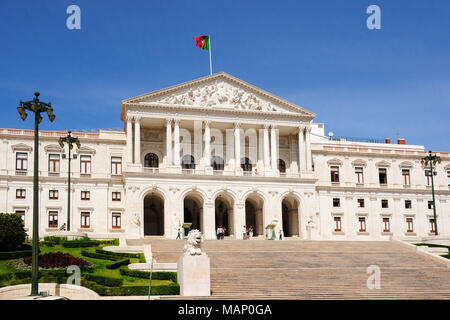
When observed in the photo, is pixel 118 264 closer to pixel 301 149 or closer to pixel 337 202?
pixel 301 149

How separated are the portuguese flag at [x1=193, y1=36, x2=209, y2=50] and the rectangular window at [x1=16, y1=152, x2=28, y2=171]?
74.3ft

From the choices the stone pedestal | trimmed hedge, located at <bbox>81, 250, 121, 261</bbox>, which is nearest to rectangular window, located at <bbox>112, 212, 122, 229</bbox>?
trimmed hedge, located at <bbox>81, 250, 121, 261</bbox>

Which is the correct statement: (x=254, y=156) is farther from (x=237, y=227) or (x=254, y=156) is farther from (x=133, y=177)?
(x=133, y=177)

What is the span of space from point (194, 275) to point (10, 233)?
1850cm

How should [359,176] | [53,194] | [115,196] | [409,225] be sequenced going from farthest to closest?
[359,176] < [409,225] < [115,196] < [53,194]

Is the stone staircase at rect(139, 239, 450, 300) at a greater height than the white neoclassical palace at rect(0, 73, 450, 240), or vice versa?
the white neoclassical palace at rect(0, 73, 450, 240)

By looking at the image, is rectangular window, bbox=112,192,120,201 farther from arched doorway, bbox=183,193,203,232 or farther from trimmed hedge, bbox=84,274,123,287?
trimmed hedge, bbox=84,274,123,287

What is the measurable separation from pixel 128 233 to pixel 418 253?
27.7m

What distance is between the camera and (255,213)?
68500mm

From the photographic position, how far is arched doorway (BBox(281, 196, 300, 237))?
68.2 meters

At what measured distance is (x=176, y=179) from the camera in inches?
2456

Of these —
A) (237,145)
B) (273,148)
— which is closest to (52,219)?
(237,145)

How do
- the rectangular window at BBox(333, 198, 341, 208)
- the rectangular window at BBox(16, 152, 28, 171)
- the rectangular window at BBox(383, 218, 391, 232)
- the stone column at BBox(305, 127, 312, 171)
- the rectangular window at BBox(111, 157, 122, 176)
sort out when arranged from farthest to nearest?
the rectangular window at BBox(383, 218, 391, 232)
the rectangular window at BBox(333, 198, 341, 208)
the stone column at BBox(305, 127, 312, 171)
the rectangular window at BBox(111, 157, 122, 176)
the rectangular window at BBox(16, 152, 28, 171)
